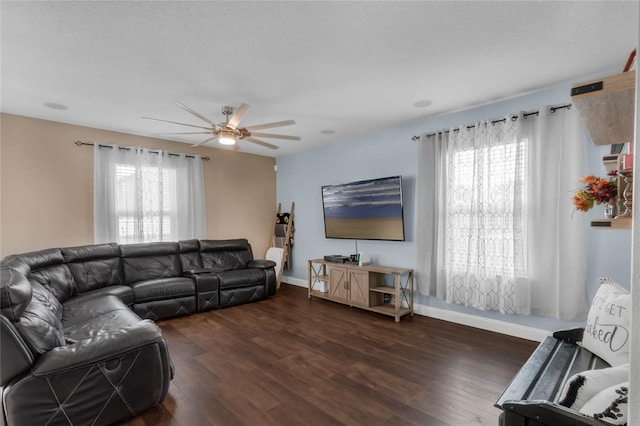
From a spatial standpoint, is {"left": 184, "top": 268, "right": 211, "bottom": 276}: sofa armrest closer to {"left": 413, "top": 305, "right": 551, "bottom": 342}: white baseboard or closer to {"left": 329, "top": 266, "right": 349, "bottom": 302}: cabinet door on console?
{"left": 329, "top": 266, "right": 349, "bottom": 302}: cabinet door on console

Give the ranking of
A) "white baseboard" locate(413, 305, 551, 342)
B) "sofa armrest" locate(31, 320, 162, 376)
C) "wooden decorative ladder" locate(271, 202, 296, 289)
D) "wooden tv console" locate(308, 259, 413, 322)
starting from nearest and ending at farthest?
"sofa armrest" locate(31, 320, 162, 376) < "white baseboard" locate(413, 305, 551, 342) < "wooden tv console" locate(308, 259, 413, 322) < "wooden decorative ladder" locate(271, 202, 296, 289)

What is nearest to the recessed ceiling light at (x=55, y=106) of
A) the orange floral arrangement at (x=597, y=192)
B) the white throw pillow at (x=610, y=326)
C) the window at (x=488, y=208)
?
the window at (x=488, y=208)

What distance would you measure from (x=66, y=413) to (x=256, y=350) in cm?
152

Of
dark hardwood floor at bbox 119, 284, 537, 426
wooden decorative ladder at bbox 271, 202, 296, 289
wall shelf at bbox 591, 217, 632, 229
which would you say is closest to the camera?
wall shelf at bbox 591, 217, 632, 229

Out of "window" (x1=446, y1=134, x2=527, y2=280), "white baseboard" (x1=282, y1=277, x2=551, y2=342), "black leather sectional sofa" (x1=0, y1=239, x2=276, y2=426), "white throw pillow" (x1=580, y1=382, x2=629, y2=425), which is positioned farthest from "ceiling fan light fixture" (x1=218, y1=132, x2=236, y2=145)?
"white throw pillow" (x1=580, y1=382, x2=629, y2=425)

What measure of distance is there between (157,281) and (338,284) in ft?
8.26

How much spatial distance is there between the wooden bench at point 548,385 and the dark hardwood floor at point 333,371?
0.56 m

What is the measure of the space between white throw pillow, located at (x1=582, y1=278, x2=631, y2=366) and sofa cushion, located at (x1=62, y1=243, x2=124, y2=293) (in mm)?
4972

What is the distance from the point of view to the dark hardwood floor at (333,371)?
2.04 meters

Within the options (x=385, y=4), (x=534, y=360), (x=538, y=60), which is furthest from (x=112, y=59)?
(x=534, y=360)

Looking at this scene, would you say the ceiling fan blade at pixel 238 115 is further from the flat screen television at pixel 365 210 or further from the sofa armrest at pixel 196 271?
the sofa armrest at pixel 196 271

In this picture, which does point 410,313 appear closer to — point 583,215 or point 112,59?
point 583,215

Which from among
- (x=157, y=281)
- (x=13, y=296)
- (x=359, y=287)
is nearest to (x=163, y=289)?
(x=157, y=281)

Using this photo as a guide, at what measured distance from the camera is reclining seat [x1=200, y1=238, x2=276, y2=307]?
14.9 ft
